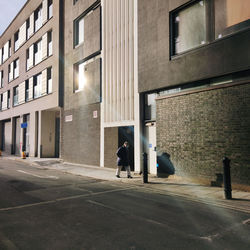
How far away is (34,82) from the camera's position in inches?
978

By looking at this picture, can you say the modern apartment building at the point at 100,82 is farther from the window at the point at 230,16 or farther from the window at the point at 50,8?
the window at the point at 230,16

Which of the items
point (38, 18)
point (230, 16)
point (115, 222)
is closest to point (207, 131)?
point (230, 16)

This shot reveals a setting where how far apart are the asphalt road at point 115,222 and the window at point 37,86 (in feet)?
57.1

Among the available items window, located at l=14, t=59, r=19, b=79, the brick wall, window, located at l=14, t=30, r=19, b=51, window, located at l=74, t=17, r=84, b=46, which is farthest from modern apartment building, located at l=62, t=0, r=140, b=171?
window, located at l=14, t=30, r=19, b=51

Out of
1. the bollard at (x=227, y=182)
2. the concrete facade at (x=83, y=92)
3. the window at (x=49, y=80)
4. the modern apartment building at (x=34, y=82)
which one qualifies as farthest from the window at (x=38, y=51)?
the bollard at (x=227, y=182)

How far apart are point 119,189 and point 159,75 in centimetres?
560

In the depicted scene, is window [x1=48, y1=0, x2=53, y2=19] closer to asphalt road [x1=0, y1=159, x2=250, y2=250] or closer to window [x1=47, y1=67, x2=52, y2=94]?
window [x1=47, y1=67, x2=52, y2=94]

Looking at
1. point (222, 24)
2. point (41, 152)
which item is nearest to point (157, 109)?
point (222, 24)

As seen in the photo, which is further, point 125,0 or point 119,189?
point 125,0

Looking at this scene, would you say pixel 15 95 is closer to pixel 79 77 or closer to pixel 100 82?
pixel 79 77

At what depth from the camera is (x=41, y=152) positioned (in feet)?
72.9

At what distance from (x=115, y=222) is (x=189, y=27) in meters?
8.69

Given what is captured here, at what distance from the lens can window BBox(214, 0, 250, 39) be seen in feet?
27.0

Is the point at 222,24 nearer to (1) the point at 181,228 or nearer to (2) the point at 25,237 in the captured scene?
(1) the point at 181,228
